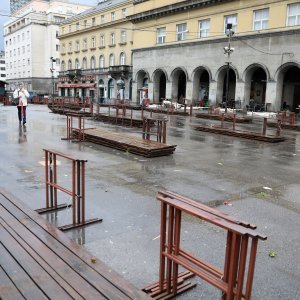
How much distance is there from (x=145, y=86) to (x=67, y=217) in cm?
4725

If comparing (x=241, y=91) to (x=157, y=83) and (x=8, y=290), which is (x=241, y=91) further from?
(x=8, y=290)

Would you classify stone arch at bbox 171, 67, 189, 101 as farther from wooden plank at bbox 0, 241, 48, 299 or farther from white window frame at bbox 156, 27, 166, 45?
wooden plank at bbox 0, 241, 48, 299

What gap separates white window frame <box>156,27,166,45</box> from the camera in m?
47.2

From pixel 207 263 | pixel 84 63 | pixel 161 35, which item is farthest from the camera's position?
pixel 84 63

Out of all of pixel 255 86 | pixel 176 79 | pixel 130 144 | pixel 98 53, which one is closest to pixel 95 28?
pixel 98 53

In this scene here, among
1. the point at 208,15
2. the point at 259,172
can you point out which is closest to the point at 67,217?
the point at 259,172

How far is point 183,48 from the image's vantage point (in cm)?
4372

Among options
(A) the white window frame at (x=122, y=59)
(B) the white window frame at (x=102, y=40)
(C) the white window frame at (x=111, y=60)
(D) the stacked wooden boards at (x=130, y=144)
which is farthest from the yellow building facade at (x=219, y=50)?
(D) the stacked wooden boards at (x=130, y=144)

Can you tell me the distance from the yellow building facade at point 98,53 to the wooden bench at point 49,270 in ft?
171

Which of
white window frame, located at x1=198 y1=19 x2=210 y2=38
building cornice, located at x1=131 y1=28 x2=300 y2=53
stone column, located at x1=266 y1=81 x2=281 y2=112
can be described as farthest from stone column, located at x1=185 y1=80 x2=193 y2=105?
stone column, located at x1=266 y1=81 x2=281 y2=112

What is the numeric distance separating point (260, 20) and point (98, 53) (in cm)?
3401

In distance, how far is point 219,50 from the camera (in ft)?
129

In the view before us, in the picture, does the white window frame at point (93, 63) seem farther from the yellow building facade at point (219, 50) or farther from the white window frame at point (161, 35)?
the white window frame at point (161, 35)

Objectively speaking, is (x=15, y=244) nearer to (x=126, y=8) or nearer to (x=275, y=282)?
(x=275, y=282)
